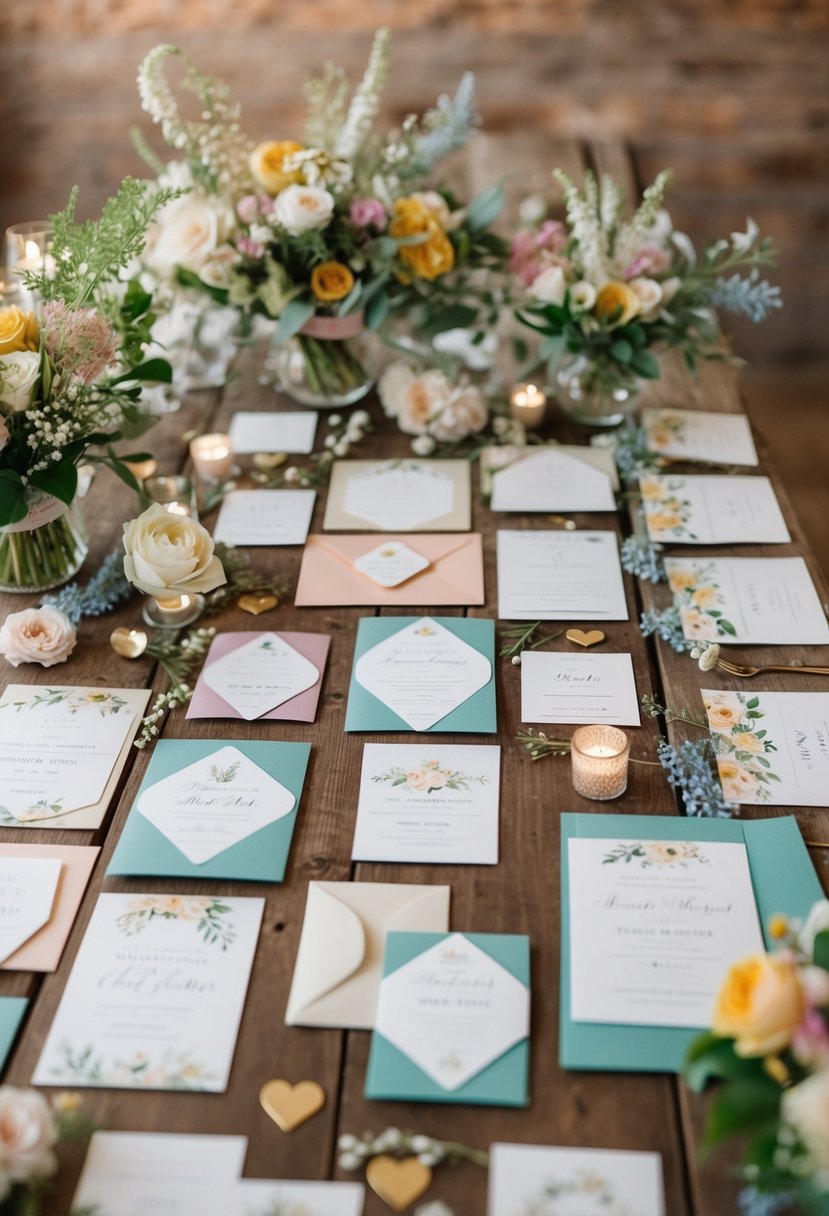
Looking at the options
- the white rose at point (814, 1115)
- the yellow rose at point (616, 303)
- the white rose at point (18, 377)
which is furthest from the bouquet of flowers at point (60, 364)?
the white rose at point (814, 1115)

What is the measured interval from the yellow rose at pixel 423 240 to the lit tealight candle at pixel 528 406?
0.26m

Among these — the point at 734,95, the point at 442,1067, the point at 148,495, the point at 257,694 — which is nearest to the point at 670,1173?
the point at 442,1067

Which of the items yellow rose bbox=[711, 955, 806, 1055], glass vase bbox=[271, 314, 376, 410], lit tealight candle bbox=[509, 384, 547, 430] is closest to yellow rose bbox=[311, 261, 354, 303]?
glass vase bbox=[271, 314, 376, 410]

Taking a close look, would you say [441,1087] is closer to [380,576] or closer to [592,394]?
[380,576]

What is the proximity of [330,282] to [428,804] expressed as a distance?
3.20ft

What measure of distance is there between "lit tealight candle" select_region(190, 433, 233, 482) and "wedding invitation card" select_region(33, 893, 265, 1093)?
867 millimetres

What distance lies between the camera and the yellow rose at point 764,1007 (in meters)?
0.86

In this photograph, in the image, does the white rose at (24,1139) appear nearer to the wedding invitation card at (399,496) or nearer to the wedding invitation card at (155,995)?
the wedding invitation card at (155,995)

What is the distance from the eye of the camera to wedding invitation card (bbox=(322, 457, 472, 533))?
5.78 ft

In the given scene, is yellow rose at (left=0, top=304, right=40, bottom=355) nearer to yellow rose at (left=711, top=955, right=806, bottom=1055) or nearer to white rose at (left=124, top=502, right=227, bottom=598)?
white rose at (left=124, top=502, right=227, bottom=598)

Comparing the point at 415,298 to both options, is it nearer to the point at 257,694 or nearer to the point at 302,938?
the point at 257,694

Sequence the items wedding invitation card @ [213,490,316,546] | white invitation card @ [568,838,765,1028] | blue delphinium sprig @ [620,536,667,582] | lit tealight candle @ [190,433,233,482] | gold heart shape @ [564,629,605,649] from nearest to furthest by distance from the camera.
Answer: white invitation card @ [568,838,765,1028], gold heart shape @ [564,629,605,649], blue delphinium sprig @ [620,536,667,582], wedding invitation card @ [213,490,316,546], lit tealight candle @ [190,433,233,482]

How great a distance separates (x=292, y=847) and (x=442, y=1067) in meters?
0.32

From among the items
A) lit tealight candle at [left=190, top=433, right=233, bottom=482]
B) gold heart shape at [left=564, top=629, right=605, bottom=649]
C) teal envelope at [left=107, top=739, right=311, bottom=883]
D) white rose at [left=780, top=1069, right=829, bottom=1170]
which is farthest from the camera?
lit tealight candle at [left=190, top=433, right=233, bottom=482]
